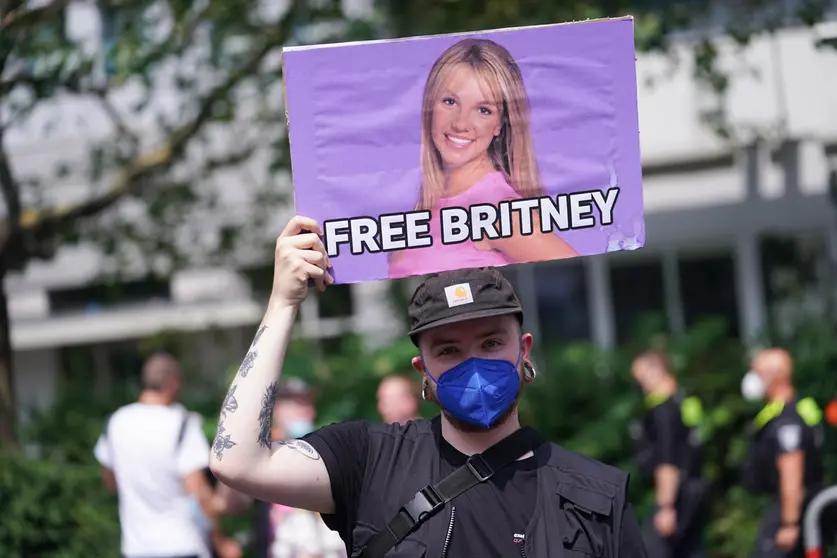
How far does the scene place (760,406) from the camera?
939cm

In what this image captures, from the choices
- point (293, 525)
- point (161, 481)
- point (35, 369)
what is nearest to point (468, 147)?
point (293, 525)

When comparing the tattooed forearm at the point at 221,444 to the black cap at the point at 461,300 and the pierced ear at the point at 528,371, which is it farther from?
the pierced ear at the point at 528,371

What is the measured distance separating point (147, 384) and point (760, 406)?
4908mm

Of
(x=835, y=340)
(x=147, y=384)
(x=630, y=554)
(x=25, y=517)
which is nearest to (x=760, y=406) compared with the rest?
(x=835, y=340)

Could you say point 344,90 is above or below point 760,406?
above

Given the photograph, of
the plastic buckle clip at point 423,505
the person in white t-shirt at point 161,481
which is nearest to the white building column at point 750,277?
the person in white t-shirt at point 161,481

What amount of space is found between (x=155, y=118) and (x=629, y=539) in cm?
1016

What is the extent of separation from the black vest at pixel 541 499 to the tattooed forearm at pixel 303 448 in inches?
5.5

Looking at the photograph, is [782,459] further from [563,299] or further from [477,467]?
[563,299]

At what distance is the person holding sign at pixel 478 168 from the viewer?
10.0 feet

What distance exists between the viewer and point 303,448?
2918 mm

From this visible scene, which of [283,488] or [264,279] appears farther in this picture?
[264,279]

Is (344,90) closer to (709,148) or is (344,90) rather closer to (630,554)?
(630,554)

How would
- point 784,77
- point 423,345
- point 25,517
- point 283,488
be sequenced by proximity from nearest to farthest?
point 283,488, point 423,345, point 25,517, point 784,77
